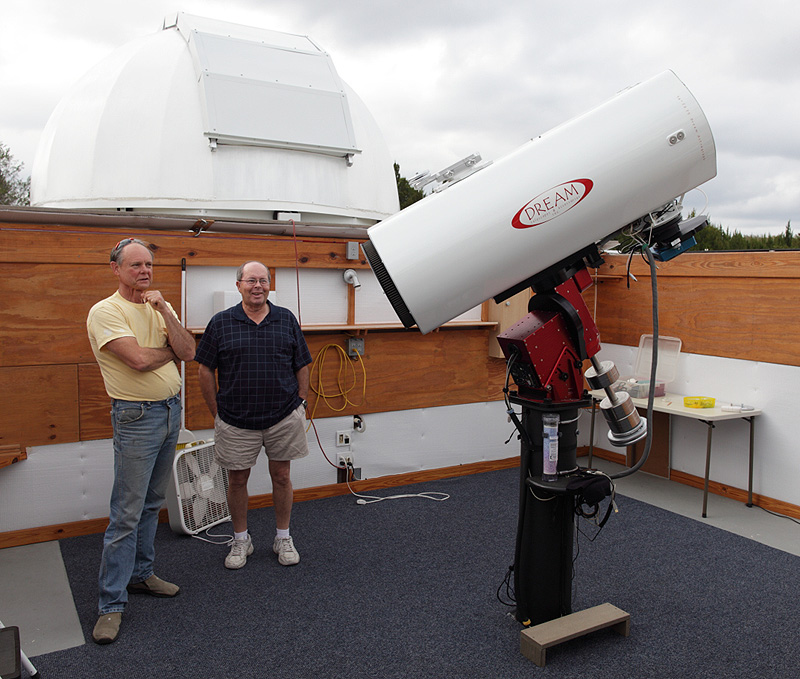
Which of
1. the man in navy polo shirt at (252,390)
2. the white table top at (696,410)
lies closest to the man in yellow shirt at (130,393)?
the man in navy polo shirt at (252,390)

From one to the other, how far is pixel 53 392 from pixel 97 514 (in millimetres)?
791

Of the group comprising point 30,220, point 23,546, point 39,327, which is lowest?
point 23,546

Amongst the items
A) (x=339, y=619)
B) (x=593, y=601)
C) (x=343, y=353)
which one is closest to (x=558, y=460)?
(x=593, y=601)

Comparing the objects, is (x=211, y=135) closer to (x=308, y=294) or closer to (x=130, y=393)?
(x=308, y=294)

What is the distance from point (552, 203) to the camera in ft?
7.07

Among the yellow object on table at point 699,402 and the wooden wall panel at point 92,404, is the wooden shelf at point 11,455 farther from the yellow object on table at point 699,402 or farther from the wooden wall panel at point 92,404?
the yellow object on table at point 699,402

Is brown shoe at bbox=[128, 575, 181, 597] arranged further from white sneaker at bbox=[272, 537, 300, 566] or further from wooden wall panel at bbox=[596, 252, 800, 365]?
wooden wall panel at bbox=[596, 252, 800, 365]

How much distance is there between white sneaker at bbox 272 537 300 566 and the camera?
3.44m

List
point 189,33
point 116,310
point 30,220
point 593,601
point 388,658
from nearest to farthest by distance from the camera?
point 388,658 → point 116,310 → point 593,601 → point 30,220 → point 189,33

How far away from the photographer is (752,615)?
2.93m

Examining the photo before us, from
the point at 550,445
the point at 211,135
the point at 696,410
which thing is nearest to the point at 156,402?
the point at 550,445

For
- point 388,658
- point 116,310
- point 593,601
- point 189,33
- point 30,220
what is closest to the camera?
point 388,658

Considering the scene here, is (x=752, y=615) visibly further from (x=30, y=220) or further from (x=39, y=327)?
(x=30, y=220)

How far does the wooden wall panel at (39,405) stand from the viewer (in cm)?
368
